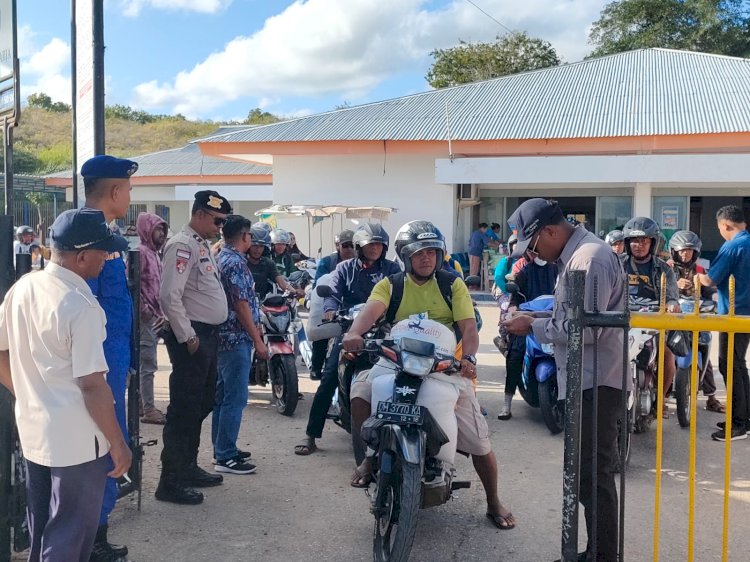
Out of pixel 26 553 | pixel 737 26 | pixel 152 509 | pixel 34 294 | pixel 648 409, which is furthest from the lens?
pixel 737 26

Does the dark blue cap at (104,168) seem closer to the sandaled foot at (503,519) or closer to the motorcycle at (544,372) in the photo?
the sandaled foot at (503,519)

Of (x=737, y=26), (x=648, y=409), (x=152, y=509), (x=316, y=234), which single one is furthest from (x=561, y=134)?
(x=737, y=26)

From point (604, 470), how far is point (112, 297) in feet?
8.05

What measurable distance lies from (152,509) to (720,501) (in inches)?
139

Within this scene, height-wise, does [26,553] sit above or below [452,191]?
below

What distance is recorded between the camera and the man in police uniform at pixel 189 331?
4266 mm

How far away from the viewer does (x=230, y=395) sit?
15.9ft

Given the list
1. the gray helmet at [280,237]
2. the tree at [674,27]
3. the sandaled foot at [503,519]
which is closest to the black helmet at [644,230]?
the sandaled foot at [503,519]

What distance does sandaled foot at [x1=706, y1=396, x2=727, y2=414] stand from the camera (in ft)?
21.7

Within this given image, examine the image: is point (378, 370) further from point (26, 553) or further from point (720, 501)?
point (720, 501)

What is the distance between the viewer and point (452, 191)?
19.7m

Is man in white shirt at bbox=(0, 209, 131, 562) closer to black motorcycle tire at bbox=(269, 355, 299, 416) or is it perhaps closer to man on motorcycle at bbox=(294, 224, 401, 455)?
man on motorcycle at bbox=(294, 224, 401, 455)

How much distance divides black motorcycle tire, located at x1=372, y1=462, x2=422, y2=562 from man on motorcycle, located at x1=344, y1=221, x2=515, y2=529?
440mm

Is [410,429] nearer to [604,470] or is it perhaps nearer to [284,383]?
[604,470]
